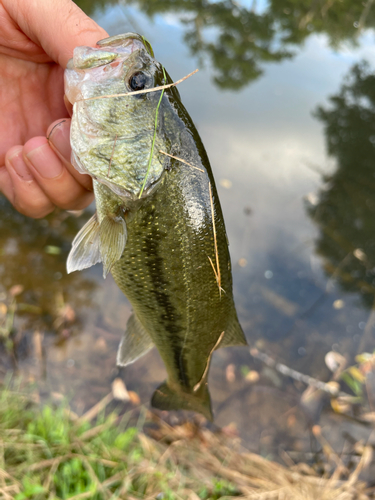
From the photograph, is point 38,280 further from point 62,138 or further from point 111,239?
point 111,239

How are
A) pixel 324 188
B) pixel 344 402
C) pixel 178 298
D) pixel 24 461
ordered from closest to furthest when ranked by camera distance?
pixel 178 298 < pixel 24 461 < pixel 344 402 < pixel 324 188

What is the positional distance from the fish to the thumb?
34cm

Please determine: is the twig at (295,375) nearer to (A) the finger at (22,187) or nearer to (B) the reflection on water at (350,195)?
(B) the reflection on water at (350,195)

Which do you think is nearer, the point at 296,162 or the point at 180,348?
the point at 180,348

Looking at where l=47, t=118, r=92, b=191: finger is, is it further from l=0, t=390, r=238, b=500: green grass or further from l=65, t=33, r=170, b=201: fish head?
l=0, t=390, r=238, b=500: green grass

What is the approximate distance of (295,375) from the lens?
11.5ft

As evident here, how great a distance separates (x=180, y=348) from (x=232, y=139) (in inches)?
149

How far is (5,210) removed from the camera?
3955 mm

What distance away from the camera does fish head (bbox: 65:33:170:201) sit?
1.34m

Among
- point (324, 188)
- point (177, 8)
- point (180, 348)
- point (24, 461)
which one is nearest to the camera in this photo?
point (180, 348)

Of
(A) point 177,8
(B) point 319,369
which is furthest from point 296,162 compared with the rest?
(A) point 177,8

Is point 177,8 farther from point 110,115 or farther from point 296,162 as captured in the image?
point 110,115

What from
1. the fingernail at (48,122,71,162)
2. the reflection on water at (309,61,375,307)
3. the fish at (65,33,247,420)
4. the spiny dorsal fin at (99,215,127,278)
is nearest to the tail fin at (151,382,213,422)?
the fish at (65,33,247,420)

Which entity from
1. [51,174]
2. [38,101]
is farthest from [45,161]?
[38,101]
